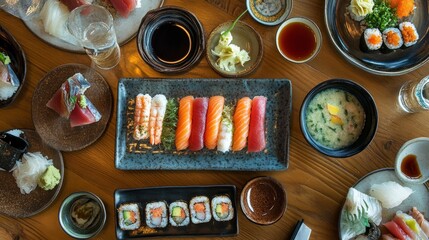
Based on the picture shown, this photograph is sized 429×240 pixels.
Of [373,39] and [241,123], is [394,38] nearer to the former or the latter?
[373,39]

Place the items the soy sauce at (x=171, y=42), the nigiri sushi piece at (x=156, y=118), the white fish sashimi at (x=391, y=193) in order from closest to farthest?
the white fish sashimi at (x=391, y=193) → the nigiri sushi piece at (x=156, y=118) → the soy sauce at (x=171, y=42)

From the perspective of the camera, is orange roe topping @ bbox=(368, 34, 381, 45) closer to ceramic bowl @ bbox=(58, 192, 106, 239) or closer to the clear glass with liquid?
the clear glass with liquid

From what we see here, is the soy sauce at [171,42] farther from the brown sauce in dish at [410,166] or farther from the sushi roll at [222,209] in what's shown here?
the brown sauce in dish at [410,166]

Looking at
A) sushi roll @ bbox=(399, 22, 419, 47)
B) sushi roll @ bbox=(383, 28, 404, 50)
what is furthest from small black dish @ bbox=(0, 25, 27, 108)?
sushi roll @ bbox=(399, 22, 419, 47)

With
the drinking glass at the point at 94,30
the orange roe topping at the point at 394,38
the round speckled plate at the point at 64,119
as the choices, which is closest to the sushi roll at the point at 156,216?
the round speckled plate at the point at 64,119

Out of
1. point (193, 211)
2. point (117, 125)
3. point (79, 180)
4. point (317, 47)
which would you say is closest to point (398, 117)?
point (317, 47)

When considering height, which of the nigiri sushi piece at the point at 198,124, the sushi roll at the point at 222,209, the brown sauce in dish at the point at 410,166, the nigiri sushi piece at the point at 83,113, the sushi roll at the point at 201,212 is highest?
the brown sauce in dish at the point at 410,166

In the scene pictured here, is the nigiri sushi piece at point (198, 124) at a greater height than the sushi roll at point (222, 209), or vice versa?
the nigiri sushi piece at point (198, 124)
